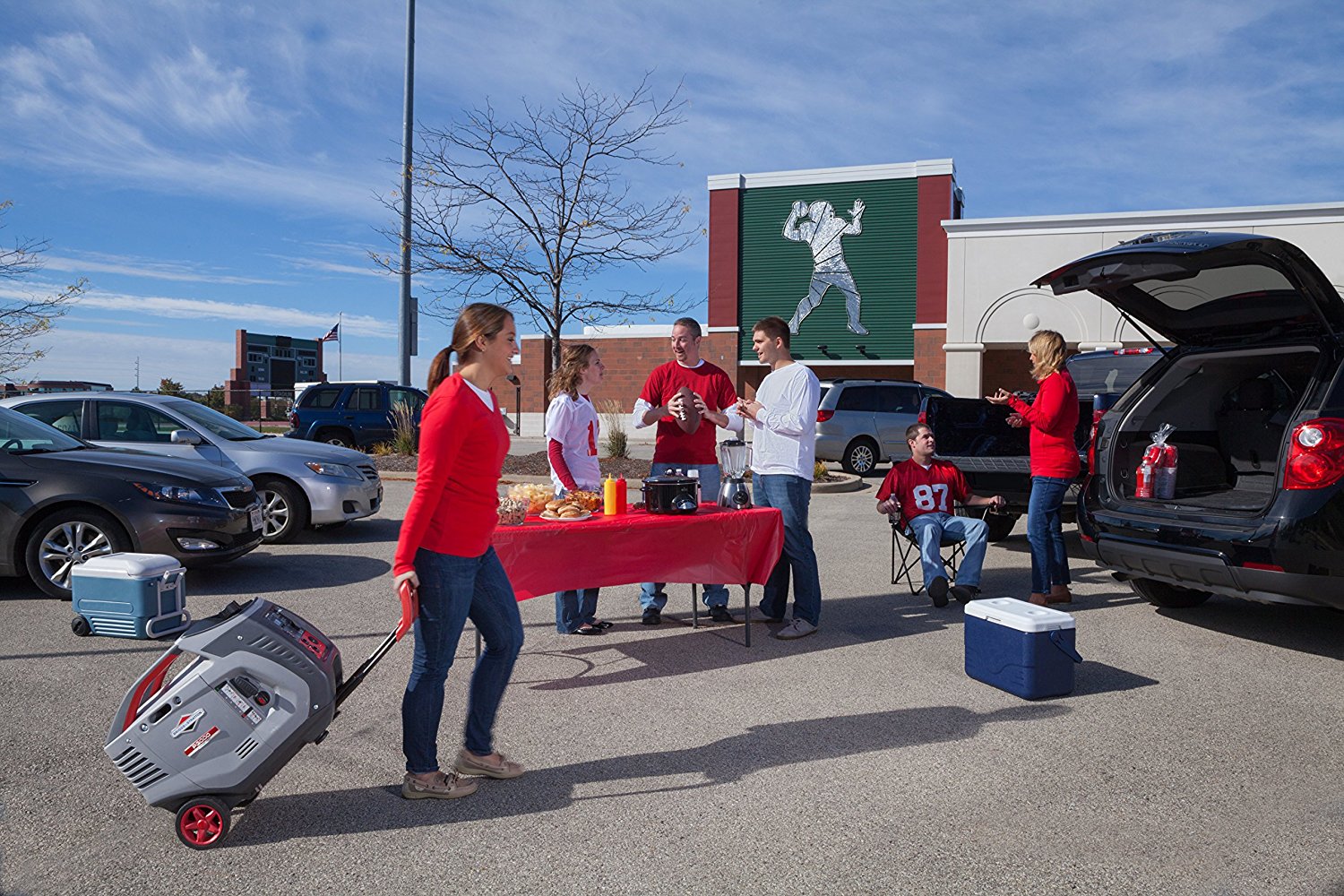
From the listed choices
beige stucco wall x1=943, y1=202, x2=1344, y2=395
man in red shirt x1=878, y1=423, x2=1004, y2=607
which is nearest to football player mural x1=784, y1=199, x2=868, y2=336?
beige stucco wall x1=943, y1=202, x2=1344, y2=395

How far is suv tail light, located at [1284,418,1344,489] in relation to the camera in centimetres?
539

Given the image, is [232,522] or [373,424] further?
[373,424]

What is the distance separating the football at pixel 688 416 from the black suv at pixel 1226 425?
2.57 meters

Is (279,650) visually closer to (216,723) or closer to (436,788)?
(216,723)

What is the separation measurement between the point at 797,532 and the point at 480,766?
2901 mm

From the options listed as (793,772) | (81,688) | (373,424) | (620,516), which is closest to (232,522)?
(81,688)

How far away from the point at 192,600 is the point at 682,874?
5.45 m

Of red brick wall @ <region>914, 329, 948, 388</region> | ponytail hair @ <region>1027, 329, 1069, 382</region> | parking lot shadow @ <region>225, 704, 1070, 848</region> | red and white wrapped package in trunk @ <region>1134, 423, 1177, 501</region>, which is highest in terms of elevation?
red brick wall @ <region>914, 329, 948, 388</region>

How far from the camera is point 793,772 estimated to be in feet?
13.7

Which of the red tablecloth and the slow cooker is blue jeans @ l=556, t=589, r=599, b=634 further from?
the slow cooker

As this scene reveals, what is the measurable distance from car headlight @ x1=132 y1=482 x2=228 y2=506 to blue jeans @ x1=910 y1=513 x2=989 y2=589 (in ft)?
17.6

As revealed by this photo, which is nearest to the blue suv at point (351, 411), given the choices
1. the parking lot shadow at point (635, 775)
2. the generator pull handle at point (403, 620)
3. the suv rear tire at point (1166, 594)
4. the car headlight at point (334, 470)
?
the car headlight at point (334, 470)

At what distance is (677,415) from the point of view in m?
6.45

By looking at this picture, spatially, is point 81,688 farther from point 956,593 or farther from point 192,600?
point 956,593
